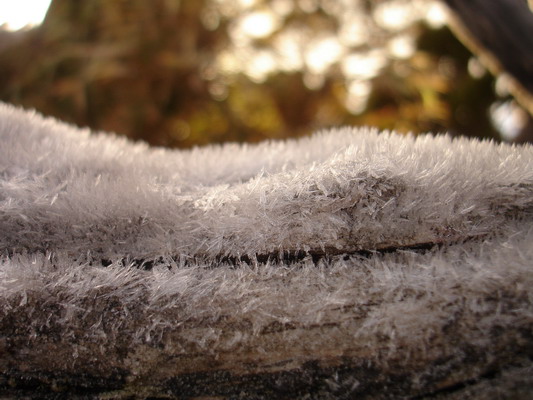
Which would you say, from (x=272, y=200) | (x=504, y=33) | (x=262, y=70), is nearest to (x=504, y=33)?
(x=504, y=33)

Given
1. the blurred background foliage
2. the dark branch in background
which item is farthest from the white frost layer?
the blurred background foliage

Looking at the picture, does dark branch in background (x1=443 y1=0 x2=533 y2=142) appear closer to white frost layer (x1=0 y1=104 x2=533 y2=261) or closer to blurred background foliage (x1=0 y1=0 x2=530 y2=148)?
white frost layer (x1=0 y1=104 x2=533 y2=261)

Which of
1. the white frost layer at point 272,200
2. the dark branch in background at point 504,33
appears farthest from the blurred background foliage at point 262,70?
the white frost layer at point 272,200

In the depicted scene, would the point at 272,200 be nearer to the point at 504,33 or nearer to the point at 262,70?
the point at 504,33

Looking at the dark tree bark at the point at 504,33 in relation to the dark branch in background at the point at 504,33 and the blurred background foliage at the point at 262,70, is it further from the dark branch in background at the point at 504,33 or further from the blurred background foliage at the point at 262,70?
the blurred background foliage at the point at 262,70

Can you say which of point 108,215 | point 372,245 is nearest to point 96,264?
point 108,215
